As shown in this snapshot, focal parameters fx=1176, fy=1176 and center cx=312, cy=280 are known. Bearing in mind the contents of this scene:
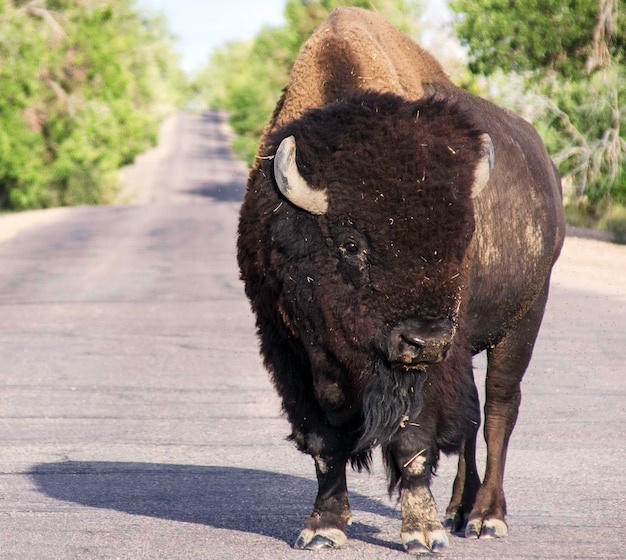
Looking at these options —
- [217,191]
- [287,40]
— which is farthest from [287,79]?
[217,191]

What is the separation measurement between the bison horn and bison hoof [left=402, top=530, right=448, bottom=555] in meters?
1.41

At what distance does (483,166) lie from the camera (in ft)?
16.2

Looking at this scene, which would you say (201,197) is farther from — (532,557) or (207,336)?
(532,557)

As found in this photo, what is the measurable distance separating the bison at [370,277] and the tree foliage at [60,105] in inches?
1414

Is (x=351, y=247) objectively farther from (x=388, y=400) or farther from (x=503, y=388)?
(x=503, y=388)

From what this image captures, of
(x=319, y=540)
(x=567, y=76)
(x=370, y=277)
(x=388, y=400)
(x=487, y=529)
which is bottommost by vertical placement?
(x=567, y=76)

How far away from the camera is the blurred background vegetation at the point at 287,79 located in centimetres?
2845

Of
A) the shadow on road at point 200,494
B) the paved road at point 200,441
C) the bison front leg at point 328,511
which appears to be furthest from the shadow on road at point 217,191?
the bison front leg at point 328,511

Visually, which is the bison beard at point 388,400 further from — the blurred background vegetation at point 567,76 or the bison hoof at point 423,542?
the blurred background vegetation at point 567,76

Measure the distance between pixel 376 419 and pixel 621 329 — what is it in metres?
9.47

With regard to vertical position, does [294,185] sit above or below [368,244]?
above

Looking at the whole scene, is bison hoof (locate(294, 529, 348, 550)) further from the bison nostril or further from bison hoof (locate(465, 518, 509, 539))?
the bison nostril

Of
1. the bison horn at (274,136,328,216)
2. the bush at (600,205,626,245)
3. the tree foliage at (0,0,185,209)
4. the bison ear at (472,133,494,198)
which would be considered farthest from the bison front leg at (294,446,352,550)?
the tree foliage at (0,0,185,209)

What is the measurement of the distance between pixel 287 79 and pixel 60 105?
15.4m
